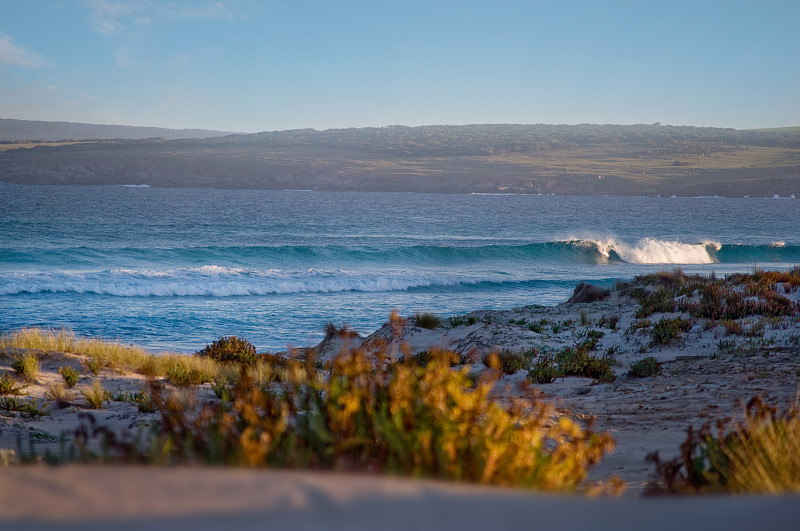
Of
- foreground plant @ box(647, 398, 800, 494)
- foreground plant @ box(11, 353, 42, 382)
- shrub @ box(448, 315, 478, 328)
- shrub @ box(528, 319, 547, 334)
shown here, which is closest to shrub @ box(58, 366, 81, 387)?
foreground plant @ box(11, 353, 42, 382)

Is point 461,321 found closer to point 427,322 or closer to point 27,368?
point 427,322

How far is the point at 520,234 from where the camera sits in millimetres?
52406

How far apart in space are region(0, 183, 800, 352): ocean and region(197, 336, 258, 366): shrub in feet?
12.9

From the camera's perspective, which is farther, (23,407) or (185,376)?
(185,376)

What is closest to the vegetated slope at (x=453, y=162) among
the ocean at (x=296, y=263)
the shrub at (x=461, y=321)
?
the ocean at (x=296, y=263)

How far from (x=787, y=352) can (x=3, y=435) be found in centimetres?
1038

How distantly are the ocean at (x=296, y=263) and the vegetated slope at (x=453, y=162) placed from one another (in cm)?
6369

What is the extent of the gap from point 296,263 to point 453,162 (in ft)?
402

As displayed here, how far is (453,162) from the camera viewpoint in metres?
153

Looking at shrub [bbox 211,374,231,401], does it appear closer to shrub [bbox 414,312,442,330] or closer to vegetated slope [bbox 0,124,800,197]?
shrub [bbox 414,312,442,330]

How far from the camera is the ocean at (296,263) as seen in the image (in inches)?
786

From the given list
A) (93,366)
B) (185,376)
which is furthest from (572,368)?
(93,366)

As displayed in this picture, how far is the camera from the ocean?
19953mm

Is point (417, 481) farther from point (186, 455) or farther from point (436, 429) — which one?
point (186, 455)
